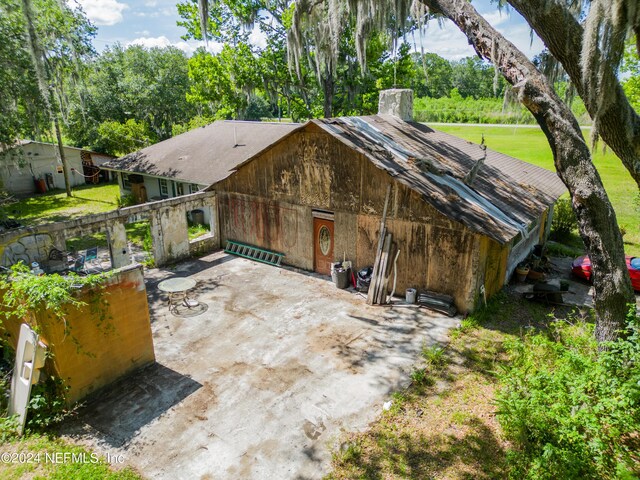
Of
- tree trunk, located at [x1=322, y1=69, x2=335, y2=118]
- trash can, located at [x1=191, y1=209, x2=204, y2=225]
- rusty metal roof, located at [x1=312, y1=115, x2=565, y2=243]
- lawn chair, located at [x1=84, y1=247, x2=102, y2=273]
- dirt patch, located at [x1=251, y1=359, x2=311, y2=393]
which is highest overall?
tree trunk, located at [x1=322, y1=69, x2=335, y2=118]

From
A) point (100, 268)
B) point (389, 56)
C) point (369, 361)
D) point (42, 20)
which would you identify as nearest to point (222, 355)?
point (369, 361)

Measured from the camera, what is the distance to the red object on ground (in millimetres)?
12266

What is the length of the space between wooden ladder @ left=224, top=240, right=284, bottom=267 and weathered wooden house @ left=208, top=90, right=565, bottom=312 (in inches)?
10.8

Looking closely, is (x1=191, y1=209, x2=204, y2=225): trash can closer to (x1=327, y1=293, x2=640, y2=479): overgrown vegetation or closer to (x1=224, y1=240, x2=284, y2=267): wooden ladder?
(x1=224, y1=240, x2=284, y2=267): wooden ladder

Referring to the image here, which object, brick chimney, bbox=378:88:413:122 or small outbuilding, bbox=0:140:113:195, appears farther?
small outbuilding, bbox=0:140:113:195

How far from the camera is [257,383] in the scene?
855 cm

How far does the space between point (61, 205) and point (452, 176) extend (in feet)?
82.0

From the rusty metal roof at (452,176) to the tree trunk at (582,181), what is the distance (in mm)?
3167

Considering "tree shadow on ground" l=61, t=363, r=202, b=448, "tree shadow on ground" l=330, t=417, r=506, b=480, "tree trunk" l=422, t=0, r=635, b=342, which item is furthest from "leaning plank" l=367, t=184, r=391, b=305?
"tree shadow on ground" l=61, t=363, r=202, b=448

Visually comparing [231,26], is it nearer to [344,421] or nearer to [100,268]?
[100,268]

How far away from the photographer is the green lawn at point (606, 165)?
19500mm

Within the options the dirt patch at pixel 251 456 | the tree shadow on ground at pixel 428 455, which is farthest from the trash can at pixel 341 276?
the dirt patch at pixel 251 456

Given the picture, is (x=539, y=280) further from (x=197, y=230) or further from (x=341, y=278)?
(x=197, y=230)

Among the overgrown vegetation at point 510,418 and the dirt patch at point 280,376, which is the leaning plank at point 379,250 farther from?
the dirt patch at point 280,376
